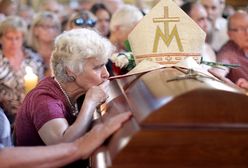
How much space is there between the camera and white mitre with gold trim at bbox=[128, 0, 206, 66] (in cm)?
227

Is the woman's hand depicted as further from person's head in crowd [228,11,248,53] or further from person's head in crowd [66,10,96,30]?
person's head in crowd [228,11,248,53]

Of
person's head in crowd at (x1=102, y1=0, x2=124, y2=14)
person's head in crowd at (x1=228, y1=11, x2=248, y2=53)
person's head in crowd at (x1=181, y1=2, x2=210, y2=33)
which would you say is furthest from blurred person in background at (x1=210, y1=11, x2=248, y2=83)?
person's head in crowd at (x1=102, y1=0, x2=124, y2=14)

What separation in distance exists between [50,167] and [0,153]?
166mm

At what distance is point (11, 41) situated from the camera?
4.82 meters

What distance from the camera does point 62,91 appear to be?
8.37 feet

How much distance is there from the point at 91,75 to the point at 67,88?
13cm

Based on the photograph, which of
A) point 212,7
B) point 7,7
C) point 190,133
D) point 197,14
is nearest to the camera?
point 190,133

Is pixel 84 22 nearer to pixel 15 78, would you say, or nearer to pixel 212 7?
pixel 15 78

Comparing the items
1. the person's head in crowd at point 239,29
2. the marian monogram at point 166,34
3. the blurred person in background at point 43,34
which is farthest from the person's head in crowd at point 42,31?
the marian monogram at point 166,34

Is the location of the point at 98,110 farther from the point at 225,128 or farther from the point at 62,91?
the point at 225,128

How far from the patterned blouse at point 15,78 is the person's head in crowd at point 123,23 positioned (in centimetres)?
74

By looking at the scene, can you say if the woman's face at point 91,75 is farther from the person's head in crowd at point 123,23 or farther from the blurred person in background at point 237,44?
the blurred person in background at point 237,44

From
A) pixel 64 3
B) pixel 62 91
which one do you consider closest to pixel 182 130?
pixel 62 91

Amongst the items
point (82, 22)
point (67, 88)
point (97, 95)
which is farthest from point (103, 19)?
point (97, 95)
